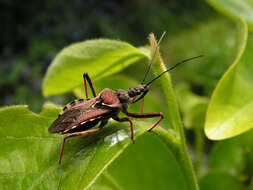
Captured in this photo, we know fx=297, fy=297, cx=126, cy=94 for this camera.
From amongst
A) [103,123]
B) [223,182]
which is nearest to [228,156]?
[223,182]

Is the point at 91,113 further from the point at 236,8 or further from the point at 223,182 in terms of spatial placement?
the point at 236,8

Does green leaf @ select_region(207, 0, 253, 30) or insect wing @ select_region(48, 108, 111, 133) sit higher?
green leaf @ select_region(207, 0, 253, 30)

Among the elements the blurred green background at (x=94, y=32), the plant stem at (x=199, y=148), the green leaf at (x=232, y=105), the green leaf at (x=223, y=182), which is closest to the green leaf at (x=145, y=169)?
the green leaf at (x=223, y=182)

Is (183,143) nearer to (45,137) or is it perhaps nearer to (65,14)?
(45,137)

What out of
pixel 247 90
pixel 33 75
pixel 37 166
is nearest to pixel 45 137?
pixel 37 166

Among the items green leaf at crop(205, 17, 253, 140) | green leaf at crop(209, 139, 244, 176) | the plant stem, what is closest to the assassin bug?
green leaf at crop(205, 17, 253, 140)

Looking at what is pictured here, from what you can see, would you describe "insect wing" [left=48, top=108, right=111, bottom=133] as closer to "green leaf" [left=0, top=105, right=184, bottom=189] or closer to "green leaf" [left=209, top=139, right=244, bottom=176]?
"green leaf" [left=0, top=105, right=184, bottom=189]
